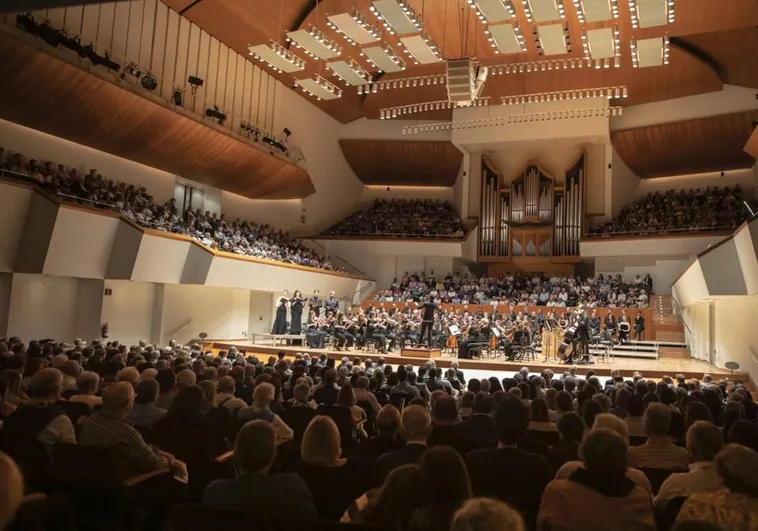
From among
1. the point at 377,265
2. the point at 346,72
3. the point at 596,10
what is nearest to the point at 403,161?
the point at 377,265

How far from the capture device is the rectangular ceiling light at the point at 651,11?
1099 centimetres

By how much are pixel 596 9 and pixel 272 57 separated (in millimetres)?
7126

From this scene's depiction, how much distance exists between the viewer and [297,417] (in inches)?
186

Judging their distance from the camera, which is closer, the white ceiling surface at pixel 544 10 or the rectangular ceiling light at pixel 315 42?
the white ceiling surface at pixel 544 10

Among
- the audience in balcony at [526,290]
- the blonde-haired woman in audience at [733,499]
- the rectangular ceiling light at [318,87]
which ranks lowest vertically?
the blonde-haired woman in audience at [733,499]

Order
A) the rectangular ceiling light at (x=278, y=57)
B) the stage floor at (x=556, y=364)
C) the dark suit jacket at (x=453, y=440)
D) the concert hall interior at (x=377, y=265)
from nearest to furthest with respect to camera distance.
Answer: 1. the concert hall interior at (x=377, y=265)
2. the dark suit jacket at (x=453, y=440)
3. the stage floor at (x=556, y=364)
4. the rectangular ceiling light at (x=278, y=57)

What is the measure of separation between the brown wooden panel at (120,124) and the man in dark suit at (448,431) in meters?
11.7

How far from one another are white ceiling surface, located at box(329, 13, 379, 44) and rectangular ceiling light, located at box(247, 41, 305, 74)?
1.77m

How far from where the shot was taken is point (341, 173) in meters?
26.1

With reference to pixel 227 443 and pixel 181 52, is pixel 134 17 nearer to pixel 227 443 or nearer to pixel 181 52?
pixel 181 52

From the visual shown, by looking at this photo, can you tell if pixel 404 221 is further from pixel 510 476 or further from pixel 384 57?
pixel 510 476

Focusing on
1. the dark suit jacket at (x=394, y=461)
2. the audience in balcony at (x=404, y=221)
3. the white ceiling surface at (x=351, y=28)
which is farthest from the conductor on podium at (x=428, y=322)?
the dark suit jacket at (x=394, y=461)

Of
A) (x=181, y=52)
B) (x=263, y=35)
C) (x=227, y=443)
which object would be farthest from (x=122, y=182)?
(x=227, y=443)

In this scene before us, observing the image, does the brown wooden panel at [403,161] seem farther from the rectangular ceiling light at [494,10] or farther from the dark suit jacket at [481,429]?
the dark suit jacket at [481,429]
